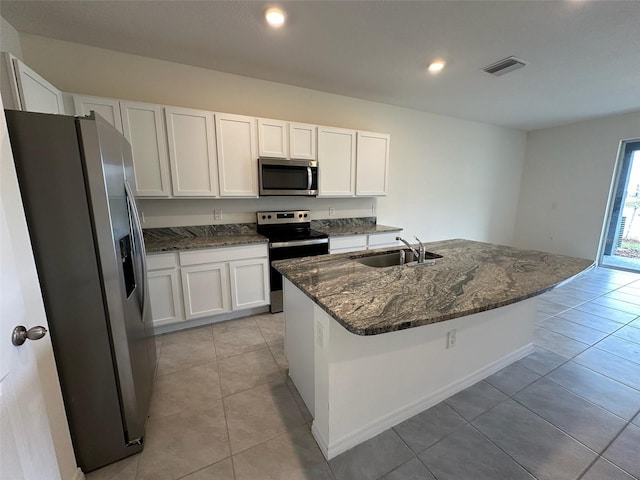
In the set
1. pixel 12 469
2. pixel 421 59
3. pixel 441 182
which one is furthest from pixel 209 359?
pixel 441 182

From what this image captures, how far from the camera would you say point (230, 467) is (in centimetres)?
136

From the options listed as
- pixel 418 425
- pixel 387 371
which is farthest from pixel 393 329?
pixel 418 425

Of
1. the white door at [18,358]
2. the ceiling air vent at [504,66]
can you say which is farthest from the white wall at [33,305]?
the ceiling air vent at [504,66]

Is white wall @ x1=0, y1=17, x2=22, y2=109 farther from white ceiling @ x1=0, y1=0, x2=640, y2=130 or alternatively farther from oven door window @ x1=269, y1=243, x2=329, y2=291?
oven door window @ x1=269, y1=243, x2=329, y2=291

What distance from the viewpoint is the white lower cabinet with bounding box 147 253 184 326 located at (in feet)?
7.91

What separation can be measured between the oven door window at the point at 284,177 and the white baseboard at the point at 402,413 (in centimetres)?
231

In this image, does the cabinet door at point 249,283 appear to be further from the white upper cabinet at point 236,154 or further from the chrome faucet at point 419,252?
the chrome faucet at point 419,252

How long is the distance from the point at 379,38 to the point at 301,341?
250 centimetres

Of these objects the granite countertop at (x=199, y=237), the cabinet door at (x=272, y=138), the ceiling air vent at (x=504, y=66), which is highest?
the ceiling air vent at (x=504, y=66)

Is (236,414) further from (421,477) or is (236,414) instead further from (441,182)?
(441,182)

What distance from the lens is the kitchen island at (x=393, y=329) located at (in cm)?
120

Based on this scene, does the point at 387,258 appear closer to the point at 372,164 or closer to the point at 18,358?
the point at 372,164

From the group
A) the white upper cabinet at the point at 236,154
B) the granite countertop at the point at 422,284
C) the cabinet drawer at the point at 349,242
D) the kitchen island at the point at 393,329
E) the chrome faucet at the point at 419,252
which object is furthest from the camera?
the cabinet drawer at the point at 349,242

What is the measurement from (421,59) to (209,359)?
11.2ft
